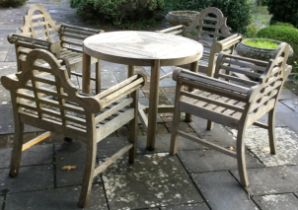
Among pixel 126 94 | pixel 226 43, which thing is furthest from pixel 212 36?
pixel 126 94

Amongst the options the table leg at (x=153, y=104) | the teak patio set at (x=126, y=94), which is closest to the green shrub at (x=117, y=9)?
the teak patio set at (x=126, y=94)

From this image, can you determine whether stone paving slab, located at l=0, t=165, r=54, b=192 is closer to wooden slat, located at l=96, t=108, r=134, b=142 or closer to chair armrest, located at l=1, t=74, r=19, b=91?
wooden slat, located at l=96, t=108, r=134, b=142

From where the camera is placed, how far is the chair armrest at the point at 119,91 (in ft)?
8.28

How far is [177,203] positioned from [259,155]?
3.54 feet

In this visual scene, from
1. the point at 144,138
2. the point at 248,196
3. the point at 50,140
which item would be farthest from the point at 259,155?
the point at 50,140

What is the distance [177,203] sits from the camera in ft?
9.32

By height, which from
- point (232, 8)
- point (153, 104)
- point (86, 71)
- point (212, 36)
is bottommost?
point (153, 104)

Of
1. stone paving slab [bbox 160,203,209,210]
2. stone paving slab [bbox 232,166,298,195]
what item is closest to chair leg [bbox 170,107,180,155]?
stone paving slab [bbox 232,166,298,195]

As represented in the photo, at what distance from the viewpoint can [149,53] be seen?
10.9 feet

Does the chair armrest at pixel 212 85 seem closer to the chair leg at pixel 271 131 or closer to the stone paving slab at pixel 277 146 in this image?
the chair leg at pixel 271 131

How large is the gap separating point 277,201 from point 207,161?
0.68m

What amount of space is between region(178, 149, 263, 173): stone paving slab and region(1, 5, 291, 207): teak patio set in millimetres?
158

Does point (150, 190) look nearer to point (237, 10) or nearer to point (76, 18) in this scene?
point (237, 10)

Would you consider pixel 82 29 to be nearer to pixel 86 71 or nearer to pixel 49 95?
pixel 86 71
